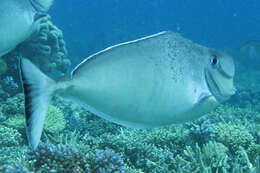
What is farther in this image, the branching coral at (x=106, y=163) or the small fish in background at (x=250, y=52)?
the small fish in background at (x=250, y=52)

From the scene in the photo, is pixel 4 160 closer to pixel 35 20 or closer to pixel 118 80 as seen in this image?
pixel 35 20

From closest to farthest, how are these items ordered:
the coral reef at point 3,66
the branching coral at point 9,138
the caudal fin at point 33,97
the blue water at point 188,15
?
the caudal fin at point 33,97
the branching coral at point 9,138
the coral reef at point 3,66
the blue water at point 188,15

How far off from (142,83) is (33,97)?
1.87 ft

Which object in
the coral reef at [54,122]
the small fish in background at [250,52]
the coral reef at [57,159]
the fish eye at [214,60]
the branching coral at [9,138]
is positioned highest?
the small fish in background at [250,52]

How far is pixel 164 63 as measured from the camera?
139 cm

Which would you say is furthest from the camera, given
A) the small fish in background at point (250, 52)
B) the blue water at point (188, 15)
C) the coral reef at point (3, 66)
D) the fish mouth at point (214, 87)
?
the blue water at point (188, 15)

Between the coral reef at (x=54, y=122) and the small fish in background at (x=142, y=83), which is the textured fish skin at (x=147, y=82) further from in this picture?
the coral reef at (x=54, y=122)

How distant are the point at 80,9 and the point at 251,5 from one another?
59678mm

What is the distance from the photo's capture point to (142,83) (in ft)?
4.28

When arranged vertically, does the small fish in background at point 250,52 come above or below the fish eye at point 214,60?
above

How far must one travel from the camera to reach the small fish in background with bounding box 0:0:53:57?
204 cm

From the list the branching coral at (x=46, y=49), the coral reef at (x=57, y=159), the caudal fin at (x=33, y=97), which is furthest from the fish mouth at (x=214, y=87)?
the branching coral at (x=46, y=49)

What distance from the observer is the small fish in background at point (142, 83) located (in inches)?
43.8

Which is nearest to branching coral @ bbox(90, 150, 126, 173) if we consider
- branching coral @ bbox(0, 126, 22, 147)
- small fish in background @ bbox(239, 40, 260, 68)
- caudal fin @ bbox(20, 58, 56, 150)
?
caudal fin @ bbox(20, 58, 56, 150)
